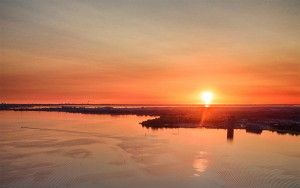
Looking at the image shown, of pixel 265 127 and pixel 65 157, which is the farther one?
pixel 265 127

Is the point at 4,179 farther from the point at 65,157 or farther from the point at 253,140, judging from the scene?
the point at 253,140

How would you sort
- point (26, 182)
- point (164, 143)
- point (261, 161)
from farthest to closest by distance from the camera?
point (164, 143) < point (261, 161) < point (26, 182)

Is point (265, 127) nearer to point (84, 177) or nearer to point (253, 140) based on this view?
point (253, 140)

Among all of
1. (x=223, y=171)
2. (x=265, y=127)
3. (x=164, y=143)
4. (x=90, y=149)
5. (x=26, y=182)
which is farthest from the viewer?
(x=265, y=127)

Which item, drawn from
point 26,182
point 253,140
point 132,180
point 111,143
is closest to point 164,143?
point 111,143

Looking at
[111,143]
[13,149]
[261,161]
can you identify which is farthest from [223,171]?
[13,149]

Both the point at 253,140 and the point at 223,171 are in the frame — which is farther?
the point at 253,140
